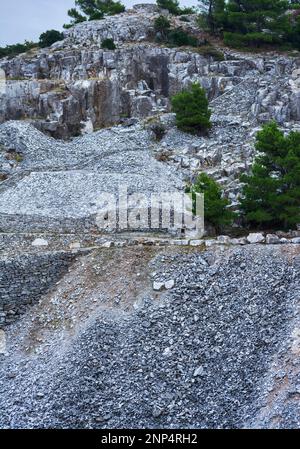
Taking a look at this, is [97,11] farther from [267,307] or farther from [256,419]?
[256,419]

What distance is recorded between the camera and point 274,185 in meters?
28.0

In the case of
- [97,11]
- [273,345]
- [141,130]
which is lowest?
[273,345]

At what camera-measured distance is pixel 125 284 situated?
23328mm

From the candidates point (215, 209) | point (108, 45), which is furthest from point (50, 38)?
point (215, 209)

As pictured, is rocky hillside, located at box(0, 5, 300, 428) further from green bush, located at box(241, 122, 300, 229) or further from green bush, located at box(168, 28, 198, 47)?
green bush, located at box(168, 28, 198, 47)

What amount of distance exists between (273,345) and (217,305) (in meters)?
2.95

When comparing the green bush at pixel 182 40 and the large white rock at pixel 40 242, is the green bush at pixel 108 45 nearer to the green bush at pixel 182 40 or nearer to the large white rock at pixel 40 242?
the green bush at pixel 182 40

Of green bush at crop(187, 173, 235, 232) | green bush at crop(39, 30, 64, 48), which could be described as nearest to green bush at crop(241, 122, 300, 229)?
green bush at crop(187, 173, 235, 232)

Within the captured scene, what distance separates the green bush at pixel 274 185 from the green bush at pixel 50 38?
37.7m

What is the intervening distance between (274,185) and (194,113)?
17364mm

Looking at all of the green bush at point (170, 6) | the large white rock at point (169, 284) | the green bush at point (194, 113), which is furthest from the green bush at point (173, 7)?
the large white rock at point (169, 284)

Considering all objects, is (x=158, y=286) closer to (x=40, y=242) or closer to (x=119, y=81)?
(x=40, y=242)

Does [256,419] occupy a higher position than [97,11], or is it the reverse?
[97,11]

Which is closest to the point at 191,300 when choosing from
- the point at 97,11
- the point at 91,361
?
the point at 91,361
